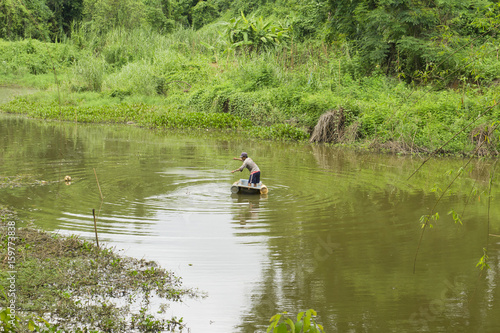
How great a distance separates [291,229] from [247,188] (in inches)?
116

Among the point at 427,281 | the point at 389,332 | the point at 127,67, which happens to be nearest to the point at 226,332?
the point at 389,332

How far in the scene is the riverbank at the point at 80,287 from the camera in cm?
589

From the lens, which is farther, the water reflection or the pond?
the water reflection

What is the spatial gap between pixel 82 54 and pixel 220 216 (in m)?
34.0

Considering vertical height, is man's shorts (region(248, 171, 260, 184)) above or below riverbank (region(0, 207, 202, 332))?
above

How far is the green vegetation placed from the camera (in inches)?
797

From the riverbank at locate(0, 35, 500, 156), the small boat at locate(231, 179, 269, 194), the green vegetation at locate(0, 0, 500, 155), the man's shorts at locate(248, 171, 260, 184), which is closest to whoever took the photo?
the small boat at locate(231, 179, 269, 194)

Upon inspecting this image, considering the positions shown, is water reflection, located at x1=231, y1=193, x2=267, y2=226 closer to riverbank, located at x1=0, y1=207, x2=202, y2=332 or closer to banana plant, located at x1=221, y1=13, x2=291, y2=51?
riverbank, located at x1=0, y1=207, x2=202, y2=332

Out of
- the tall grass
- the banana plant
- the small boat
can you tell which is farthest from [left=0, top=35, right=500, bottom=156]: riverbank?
the small boat

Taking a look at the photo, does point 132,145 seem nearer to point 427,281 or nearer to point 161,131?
point 161,131

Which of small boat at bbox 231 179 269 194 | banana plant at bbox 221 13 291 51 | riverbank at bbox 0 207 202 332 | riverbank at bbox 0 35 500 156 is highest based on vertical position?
banana plant at bbox 221 13 291 51

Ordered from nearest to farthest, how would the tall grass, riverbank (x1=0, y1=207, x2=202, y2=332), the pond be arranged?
riverbank (x1=0, y1=207, x2=202, y2=332) < the pond < the tall grass

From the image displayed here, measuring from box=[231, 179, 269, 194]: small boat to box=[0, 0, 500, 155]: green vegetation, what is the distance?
4313 mm

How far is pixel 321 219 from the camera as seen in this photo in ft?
35.4
